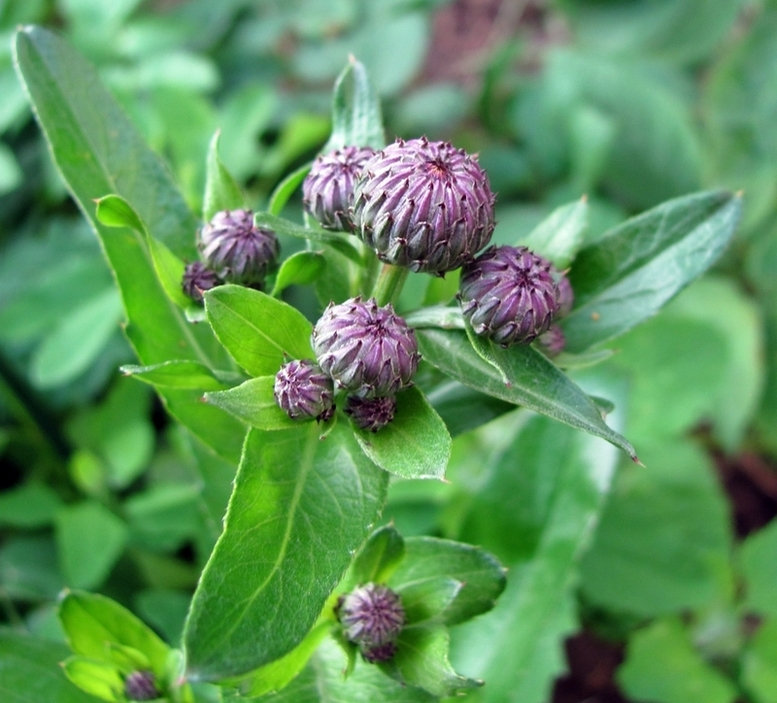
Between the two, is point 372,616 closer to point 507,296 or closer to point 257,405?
point 257,405

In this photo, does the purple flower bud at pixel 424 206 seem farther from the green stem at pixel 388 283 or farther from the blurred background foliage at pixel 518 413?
the blurred background foliage at pixel 518 413

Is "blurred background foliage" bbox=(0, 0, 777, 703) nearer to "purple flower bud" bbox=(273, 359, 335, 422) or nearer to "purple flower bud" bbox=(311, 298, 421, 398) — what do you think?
"purple flower bud" bbox=(273, 359, 335, 422)

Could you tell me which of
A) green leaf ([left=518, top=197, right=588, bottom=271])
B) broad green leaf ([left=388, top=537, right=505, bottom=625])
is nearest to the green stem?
green leaf ([left=518, top=197, right=588, bottom=271])

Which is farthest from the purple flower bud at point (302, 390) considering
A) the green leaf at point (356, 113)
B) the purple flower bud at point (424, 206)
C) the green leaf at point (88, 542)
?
the green leaf at point (88, 542)

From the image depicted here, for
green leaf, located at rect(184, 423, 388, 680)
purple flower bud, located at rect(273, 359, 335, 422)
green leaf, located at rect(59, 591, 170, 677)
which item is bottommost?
green leaf, located at rect(59, 591, 170, 677)

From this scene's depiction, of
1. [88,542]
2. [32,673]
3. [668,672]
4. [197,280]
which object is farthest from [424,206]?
[668,672]

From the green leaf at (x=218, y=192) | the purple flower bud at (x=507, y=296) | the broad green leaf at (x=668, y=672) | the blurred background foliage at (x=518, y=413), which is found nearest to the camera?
the purple flower bud at (x=507, y=296)

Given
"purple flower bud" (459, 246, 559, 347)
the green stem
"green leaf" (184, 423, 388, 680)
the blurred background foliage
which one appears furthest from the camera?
the blurred background foliage
